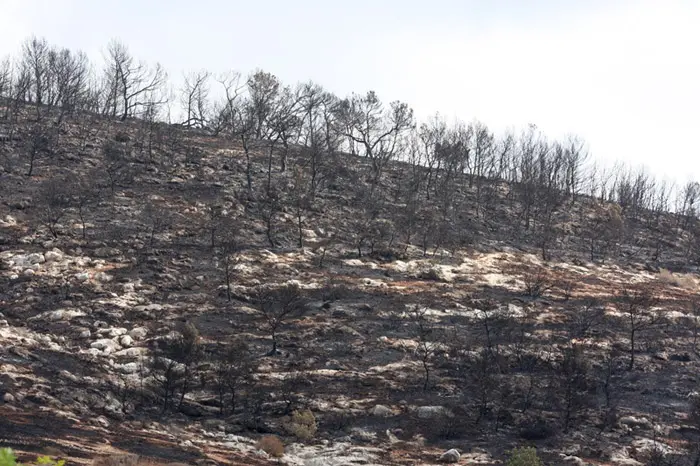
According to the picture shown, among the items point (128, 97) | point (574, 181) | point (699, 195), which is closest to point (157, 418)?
point (128, 97)

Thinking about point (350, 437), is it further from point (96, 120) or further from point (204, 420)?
point (96, 120)

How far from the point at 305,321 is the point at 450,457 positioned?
14.2 metres

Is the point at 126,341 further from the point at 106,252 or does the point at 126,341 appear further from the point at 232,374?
the point at 106,252

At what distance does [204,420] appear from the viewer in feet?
85.8

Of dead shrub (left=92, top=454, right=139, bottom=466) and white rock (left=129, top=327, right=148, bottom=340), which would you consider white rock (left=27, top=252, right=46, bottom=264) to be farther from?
dead shrub (left=92, top=454, right=139, bottom=466)

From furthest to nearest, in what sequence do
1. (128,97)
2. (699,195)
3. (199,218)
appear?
1. (699,195)
2. (128,97)
3. (199,218)

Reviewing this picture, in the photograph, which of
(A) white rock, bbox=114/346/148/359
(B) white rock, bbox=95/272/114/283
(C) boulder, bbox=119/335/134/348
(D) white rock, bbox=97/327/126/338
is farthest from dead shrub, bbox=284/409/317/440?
(B) white rock, bbox=95/272/114/283

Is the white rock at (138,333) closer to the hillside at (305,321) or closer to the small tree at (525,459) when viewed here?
the hillside at (305,321)

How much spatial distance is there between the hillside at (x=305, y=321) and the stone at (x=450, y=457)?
0.31m

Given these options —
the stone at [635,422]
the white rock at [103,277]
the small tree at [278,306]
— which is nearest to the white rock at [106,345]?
the white rock at [103,277]

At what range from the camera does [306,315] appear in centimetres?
3706

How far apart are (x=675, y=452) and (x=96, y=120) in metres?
63.5

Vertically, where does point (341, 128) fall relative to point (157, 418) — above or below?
above

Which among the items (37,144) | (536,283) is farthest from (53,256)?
(536,283)
